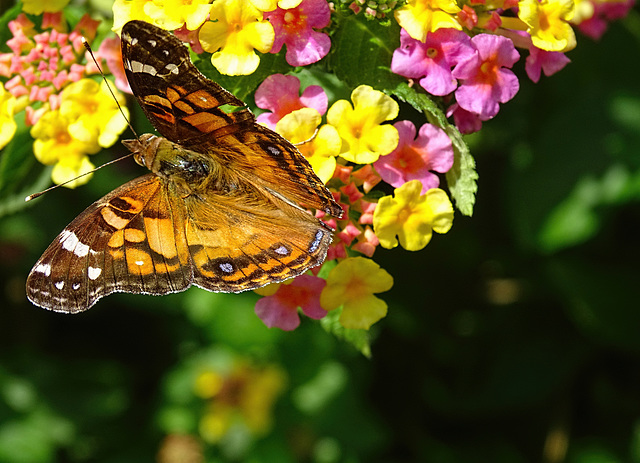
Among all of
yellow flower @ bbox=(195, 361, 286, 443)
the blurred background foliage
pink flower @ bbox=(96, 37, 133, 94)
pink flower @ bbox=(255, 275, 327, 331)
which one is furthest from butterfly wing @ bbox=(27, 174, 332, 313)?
yellow flower @ bbox=(195, 361, 286, 443)

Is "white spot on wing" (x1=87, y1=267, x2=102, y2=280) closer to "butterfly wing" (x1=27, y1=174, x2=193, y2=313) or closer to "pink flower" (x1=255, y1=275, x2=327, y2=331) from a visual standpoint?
"butterfly wing" (x1=27, y1=174, x2=193, y2=313)

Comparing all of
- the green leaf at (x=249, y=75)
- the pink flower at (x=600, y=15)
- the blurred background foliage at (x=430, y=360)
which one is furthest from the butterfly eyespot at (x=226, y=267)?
the pink flower at (x=600, y=15)

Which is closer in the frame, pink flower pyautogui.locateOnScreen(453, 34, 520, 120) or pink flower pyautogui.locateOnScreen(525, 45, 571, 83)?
pink flower pyautogui.locateOnScreen(453, 34, 520, 120)

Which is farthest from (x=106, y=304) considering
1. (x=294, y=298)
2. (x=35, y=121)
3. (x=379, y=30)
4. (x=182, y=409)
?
(x=379, y=30)

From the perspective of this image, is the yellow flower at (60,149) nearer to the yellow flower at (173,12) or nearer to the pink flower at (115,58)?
the pink flower at (115,58)

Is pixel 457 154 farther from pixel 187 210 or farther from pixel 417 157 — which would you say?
pixel 187 210

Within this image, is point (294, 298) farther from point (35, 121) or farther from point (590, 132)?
point (590, 132)

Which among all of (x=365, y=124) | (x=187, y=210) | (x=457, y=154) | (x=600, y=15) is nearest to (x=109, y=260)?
(x=187, y=210)
